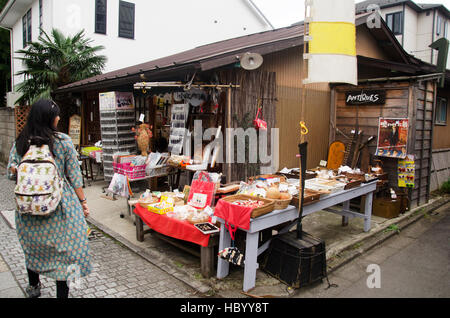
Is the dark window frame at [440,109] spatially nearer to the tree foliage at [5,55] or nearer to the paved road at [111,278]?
the paved road at [111,278]

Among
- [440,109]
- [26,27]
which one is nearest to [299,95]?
[440,109]

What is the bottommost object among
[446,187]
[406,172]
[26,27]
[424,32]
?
[446,187]

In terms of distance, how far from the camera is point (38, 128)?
3031mm

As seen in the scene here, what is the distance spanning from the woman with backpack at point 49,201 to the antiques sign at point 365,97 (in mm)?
6944

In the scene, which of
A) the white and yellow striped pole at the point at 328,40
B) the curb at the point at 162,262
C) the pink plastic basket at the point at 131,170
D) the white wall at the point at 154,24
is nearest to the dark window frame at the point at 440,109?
the white and yellow striped pole at the point at 328,40

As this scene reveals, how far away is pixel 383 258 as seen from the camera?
17.5 feet

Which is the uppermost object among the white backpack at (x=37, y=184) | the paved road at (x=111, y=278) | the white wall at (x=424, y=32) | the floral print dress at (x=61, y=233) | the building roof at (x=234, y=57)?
the white wall at (x=424, y=32)

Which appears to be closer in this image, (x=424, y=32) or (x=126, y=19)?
(x=126, y=19)

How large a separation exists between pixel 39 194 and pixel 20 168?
295mm

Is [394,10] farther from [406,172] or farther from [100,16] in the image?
[406,172]

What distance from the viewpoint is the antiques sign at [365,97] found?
7.69 m

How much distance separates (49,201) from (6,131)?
43.3 feet

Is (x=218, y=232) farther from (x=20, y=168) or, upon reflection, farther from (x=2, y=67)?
(x=2, y=67)

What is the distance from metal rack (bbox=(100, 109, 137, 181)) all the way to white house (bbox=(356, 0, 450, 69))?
860 inches
